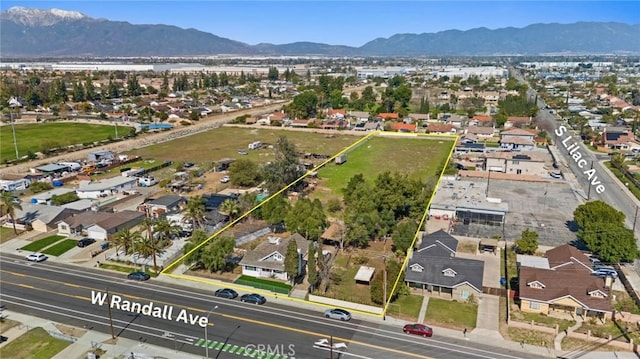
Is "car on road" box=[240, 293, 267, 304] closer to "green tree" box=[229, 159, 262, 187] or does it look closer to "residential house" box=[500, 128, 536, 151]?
"green tree" box=[229, 159, 262, 187]

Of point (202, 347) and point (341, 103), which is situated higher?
point (341, 103)

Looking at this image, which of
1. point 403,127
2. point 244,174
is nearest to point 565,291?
point 244,174

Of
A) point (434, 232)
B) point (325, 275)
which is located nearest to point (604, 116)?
point (434, 232)

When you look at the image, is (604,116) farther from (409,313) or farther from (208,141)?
(409,313)

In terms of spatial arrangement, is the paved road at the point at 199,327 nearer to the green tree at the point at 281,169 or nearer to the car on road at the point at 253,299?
the car on road at the point at 253,299

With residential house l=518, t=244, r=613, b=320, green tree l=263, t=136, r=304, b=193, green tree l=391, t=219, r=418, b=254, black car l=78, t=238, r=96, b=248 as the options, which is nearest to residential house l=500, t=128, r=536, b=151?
green tree l=263, t=136, r=304, b=193

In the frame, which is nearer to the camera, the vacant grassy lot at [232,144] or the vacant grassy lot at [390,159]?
the vacant grassy lot at [390,159]

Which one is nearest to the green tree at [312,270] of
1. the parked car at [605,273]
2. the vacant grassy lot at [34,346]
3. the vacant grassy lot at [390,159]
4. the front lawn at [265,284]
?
the front lawn at [265,284]
